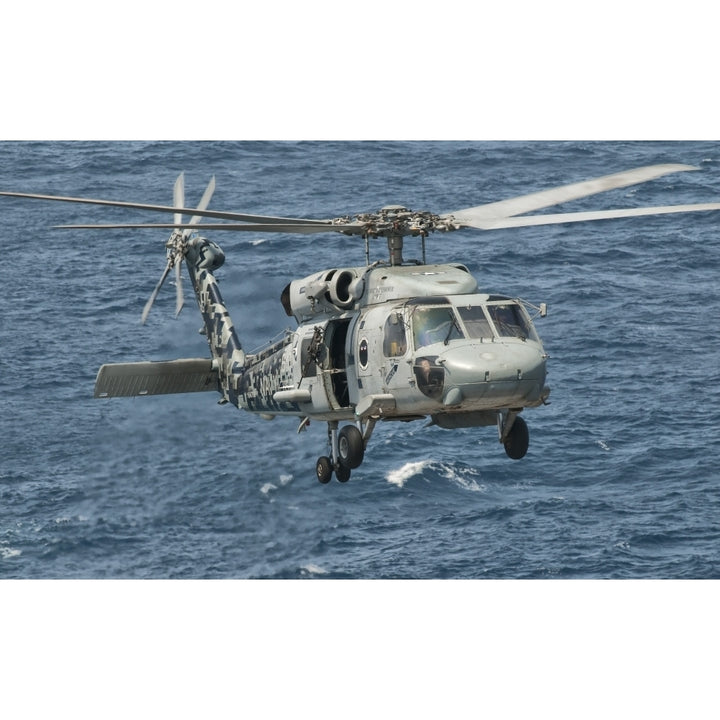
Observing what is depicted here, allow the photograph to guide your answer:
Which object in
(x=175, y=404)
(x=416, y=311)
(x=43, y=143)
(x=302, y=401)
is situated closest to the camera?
(x=416, y=311)

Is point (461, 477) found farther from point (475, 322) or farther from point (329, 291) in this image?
point (475, 322)

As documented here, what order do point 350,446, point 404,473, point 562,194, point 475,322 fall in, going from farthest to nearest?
point 404,473, point 350,446, point 562,194, point 475,322

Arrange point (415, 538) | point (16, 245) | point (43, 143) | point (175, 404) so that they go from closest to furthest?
point (175, 404), point (415, 538), point (16, 245), point (43, 143)


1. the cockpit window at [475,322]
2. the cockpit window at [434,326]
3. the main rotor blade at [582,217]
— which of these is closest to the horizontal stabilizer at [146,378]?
the cockpit window at [434,326]

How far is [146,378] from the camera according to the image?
3869 cm

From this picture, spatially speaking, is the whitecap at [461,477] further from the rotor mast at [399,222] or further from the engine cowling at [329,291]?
the rotor mast at [399,222]

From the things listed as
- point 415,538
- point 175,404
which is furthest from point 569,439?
point 175,404

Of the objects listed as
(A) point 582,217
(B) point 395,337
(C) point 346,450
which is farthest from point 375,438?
(A) point 582,217

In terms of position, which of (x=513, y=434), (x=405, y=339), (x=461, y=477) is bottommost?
(x=461, y=477)

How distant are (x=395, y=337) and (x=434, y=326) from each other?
0.93 metres

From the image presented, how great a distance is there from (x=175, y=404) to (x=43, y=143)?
243ft

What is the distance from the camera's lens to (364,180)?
116562 millimetres

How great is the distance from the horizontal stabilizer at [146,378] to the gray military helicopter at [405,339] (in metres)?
3.07

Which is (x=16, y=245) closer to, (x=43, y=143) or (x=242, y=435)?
(x=43, y=143)
